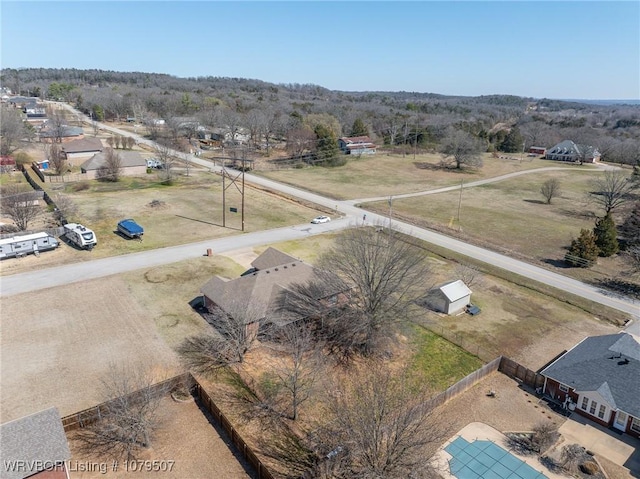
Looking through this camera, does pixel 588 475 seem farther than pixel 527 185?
No

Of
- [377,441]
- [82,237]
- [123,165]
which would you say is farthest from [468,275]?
[123,165]

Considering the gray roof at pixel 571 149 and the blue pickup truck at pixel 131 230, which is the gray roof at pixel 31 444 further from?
the gray roof at pixel 571 149

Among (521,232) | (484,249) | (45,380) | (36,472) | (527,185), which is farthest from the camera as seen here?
(527,185)

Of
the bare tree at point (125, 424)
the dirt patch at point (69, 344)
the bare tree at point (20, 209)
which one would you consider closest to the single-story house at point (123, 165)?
the bare tree at point (20, 209)

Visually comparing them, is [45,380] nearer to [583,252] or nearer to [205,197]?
[205,197]

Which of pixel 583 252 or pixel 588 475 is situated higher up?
pixel 583 252

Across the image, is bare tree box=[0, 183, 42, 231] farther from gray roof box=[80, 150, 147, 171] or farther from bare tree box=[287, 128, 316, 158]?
bare tree box=[287, 128, 316, 158]

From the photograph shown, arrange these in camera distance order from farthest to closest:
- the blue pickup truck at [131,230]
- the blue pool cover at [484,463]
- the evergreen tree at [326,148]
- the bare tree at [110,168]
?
the evergreen tree at [326,148], the bare tree at [110,168], the blue pickup truck at [131,230], the blue pool cover at [484,463]

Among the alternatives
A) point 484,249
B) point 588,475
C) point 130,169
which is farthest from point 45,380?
point 130,169
